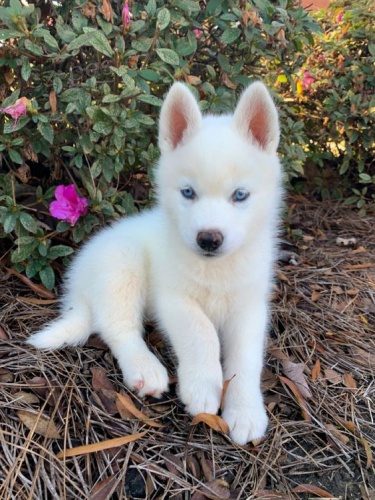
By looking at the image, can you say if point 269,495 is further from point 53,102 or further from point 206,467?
point 53,102

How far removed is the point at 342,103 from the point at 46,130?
2.40 metres

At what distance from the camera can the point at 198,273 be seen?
2.30 m

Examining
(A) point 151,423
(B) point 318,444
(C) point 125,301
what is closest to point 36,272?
(C) point 125,301

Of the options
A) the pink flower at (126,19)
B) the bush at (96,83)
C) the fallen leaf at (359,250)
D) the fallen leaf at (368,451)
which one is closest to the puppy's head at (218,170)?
the bush at (96,83)

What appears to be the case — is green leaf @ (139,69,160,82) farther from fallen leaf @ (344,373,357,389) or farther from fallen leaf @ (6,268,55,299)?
fallen leaf @ (344,373,357,389)

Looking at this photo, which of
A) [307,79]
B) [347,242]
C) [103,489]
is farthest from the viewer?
[307,79]

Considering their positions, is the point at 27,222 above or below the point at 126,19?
below

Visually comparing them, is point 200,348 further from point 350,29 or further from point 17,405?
point 350,29

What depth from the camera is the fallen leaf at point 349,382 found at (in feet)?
7.57

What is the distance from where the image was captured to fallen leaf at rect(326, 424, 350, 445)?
203cm

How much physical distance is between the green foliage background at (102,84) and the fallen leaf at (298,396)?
127cm

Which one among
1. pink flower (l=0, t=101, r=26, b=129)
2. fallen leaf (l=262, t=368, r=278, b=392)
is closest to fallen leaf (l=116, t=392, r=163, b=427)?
fallen leaf (l=262, t=368, r=278, b=392)

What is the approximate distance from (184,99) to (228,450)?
1476 millimetres

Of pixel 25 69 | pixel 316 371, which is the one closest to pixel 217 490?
pixel 316 371
